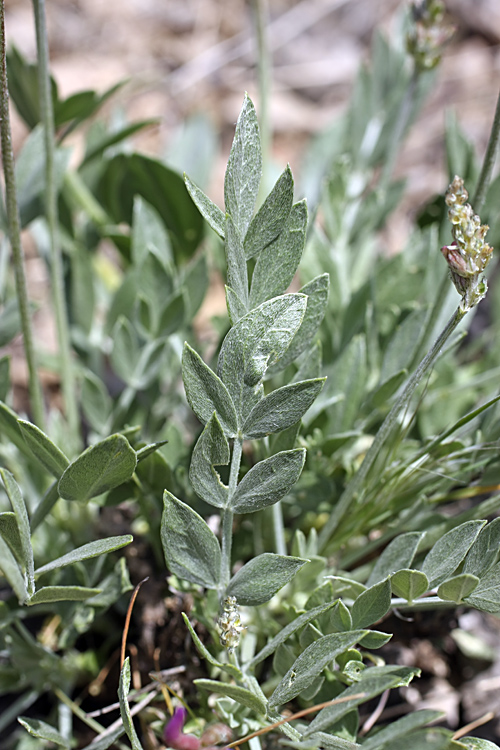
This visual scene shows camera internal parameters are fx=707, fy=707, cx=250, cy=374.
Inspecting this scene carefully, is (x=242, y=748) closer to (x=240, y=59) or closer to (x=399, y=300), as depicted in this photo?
(x=399, y=300)

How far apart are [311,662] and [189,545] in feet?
0.59

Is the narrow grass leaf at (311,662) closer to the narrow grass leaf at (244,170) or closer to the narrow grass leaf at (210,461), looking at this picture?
the narrow grass leaf at (210,461)

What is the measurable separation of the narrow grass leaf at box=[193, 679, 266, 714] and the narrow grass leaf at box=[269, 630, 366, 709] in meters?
0.02

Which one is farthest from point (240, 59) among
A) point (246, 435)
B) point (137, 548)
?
point (246, 435)

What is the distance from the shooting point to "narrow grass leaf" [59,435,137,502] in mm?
722

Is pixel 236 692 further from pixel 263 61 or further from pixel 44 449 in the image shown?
pixel 263 61

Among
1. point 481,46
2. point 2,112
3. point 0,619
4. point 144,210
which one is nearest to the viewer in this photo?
point 2,112

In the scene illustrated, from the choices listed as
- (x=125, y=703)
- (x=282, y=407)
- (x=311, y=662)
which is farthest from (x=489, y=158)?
(x=125, y=703)

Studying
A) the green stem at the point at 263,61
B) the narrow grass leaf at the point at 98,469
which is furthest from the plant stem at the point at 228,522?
the green stem at the point at 263,61

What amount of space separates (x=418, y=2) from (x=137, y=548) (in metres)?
1.03

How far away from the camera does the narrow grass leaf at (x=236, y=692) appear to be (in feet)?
2.26

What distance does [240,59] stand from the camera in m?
2.92

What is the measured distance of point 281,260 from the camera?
0.78 metres

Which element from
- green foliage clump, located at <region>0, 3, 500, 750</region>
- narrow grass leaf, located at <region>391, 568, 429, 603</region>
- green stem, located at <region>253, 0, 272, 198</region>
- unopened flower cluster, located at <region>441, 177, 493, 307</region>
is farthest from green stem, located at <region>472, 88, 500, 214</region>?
green stem, located at <region>253, 0, 272, 198</region>
